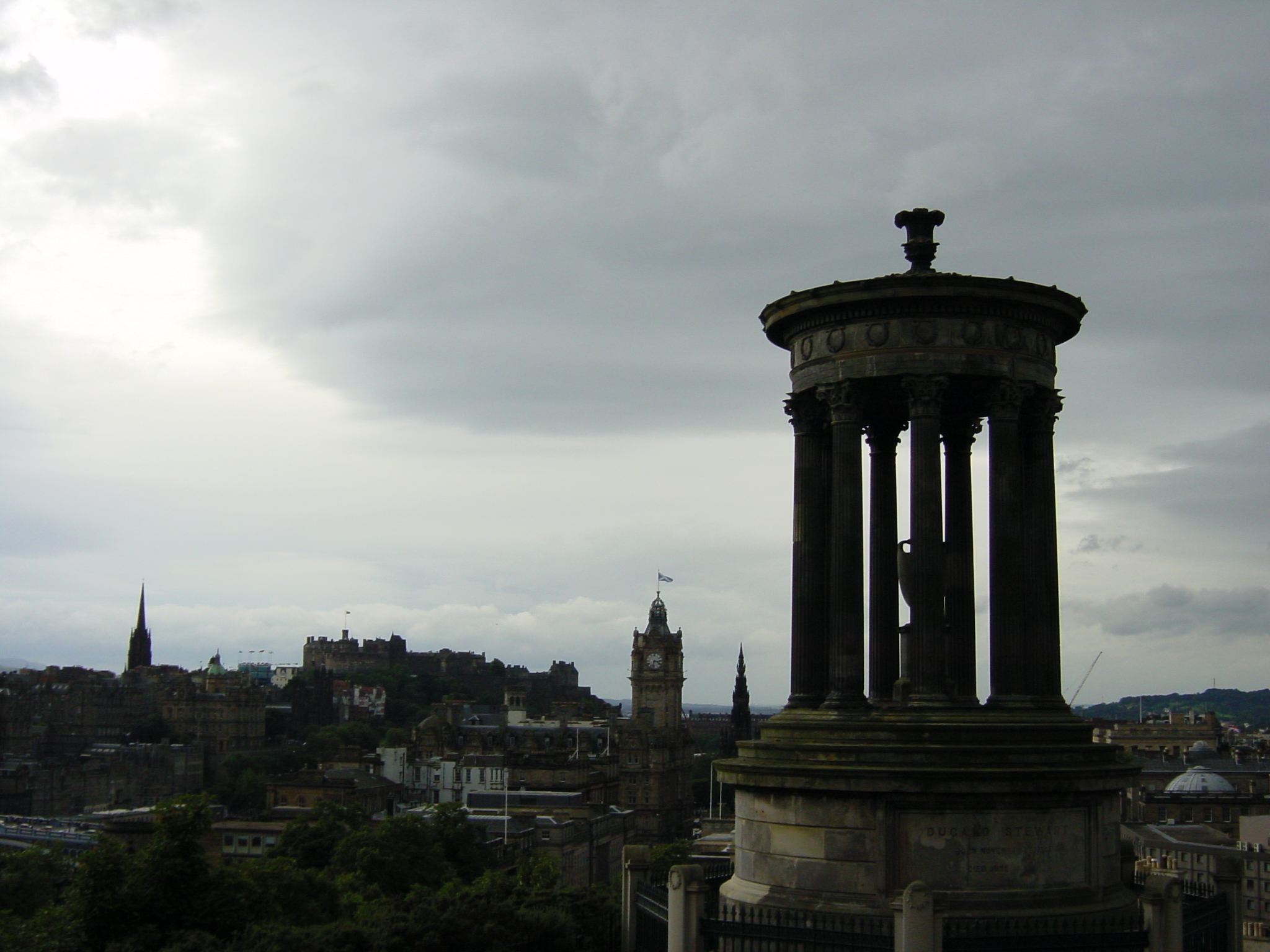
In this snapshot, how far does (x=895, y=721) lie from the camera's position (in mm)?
22094

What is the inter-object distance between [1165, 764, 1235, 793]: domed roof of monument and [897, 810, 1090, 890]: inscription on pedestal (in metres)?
135

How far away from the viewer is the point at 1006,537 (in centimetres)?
2362

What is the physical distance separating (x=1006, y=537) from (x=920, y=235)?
5650mm

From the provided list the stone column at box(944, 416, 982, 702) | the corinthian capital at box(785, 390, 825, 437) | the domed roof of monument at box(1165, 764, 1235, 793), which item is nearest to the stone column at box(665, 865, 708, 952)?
the stone column at box(944, 416, 982, 702)

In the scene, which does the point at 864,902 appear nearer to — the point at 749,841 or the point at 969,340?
the point at 749,841

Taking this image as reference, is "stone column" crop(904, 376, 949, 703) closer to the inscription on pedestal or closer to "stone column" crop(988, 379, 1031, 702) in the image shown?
"stone column" crop(988, 379, 1031, 702)

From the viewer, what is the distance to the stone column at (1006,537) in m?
23.6

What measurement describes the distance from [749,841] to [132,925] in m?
20.5

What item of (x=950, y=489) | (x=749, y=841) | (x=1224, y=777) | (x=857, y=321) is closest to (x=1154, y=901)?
(x=749, y=841)

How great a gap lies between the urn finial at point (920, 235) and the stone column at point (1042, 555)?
305cm

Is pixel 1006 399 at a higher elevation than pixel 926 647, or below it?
higher

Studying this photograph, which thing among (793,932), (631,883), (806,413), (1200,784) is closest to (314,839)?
(631,883)

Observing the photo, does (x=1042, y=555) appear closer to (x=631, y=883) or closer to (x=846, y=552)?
(x=846, y=552)

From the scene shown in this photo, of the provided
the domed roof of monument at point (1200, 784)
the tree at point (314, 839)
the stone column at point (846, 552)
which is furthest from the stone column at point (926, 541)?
the domed roof of monument at point (1200, 784)
